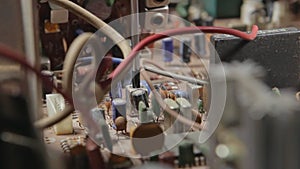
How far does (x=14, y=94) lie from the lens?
637mm

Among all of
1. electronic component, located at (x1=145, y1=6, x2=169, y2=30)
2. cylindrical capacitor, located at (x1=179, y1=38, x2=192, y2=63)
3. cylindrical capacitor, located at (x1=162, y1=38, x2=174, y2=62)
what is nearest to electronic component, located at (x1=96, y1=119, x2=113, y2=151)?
electronic component, located at (x1=145, y1=6, x2=169, y2=30)

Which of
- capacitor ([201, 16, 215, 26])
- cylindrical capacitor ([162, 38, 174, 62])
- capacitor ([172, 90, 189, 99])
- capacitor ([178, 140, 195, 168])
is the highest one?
capacitor ([201, 16, 215, 26])

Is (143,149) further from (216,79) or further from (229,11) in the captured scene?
(229,11)

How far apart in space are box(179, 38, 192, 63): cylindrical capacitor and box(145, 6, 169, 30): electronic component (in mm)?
458

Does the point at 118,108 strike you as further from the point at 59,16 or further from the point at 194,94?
the point at 59,16

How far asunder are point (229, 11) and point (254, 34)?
5.85 ft

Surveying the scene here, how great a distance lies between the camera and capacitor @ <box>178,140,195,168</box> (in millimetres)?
834

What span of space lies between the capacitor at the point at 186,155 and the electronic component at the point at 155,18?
56cm

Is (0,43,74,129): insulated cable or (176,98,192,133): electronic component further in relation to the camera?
(176,98,192,133): electronic component

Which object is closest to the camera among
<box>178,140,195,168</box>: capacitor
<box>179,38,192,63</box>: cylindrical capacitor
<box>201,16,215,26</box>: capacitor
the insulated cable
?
the insulated cable

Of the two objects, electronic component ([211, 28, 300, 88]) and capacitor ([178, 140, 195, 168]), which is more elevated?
electronic component ([211, 28, 300, 88])

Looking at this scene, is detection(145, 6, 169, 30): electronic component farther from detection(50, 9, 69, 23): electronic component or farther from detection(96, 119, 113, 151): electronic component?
detection(96, 119, 113, 151): electronic component

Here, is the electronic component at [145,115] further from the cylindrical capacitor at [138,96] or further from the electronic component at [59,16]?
the electronic component at [59,16]

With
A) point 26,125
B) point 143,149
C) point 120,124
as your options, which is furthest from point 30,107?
point 120,124
